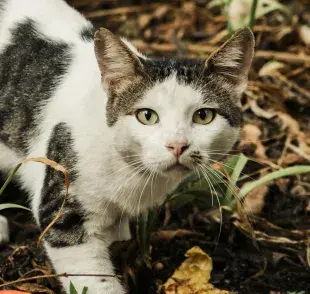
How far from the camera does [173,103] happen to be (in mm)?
2502

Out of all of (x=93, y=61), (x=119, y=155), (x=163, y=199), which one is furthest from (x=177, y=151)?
(x=93, y=61)

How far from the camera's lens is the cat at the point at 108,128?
2.52 metres

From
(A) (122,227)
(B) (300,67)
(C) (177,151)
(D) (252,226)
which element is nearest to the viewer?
(C) (177,151)

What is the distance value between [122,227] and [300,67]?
251 cm

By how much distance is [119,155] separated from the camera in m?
2.68

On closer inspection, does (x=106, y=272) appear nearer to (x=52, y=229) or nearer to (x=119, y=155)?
(x=52, y=229)

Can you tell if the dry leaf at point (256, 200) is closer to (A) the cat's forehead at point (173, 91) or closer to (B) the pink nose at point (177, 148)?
(A) the cat's forehead at point (173, 91)

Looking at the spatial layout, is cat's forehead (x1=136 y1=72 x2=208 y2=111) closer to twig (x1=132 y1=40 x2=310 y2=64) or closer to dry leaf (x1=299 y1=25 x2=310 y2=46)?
twig (x1=132 y1=40 x2=310 y2=64)

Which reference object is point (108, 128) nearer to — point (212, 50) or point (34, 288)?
point (34, 288)

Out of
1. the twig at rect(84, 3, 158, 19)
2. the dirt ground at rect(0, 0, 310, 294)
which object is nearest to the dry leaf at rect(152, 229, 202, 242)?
the dirt ground at rect(0, 0, 310, 294)

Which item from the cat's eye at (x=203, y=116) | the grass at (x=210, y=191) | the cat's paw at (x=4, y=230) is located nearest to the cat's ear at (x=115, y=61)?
the cat's eye at (x=203, y=116)

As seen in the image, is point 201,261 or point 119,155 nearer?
point 119,155

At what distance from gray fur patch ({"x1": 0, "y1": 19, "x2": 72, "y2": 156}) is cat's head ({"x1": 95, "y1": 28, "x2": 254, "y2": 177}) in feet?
1.74

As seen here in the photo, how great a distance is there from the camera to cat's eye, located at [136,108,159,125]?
252 centimetres
